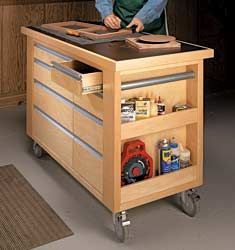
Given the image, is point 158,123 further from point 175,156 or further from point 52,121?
point 52,121

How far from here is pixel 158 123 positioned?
1.95 meters

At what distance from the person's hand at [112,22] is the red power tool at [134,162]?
2.48 feet

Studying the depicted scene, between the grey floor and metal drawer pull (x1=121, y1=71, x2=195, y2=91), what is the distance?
2.06 ft

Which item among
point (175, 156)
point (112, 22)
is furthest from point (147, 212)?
point (112, 22)

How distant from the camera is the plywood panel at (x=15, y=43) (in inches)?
139

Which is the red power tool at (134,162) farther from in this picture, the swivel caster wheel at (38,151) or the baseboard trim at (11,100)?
the baseboard trim at (11,100)

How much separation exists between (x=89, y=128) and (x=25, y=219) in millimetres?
507

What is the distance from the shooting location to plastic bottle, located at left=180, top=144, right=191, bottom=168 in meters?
2.11

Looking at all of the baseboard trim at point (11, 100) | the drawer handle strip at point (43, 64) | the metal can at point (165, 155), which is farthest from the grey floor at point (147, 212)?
the baseboard trim at point (11, 100)

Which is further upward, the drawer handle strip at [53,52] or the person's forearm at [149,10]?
the person's forearm at [149,10]

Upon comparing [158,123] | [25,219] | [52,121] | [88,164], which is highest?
[158,123]

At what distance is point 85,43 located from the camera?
6.89 ft

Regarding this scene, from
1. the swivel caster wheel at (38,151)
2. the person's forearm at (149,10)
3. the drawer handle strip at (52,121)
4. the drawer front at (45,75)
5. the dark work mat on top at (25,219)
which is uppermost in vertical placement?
the person's forearm at (149,10)

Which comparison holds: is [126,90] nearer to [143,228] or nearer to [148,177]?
[148,177]
